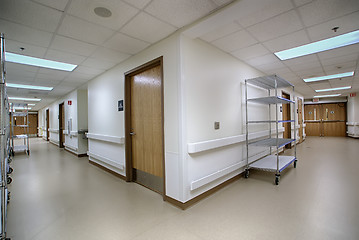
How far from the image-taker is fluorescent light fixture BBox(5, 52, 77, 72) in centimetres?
350

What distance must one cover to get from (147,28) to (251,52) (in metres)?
2.17

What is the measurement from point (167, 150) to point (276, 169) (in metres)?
2.32

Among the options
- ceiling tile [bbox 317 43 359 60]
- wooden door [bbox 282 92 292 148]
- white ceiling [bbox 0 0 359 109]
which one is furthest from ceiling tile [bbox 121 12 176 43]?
wooden door [bbox 282 92 292 148]

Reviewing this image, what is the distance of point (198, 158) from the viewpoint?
8.80 ft

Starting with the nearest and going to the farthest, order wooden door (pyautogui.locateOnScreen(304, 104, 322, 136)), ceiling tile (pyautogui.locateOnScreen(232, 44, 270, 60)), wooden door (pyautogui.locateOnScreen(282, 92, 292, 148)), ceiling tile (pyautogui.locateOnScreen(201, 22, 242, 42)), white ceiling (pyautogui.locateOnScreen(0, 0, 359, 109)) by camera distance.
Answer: white ceiling (pyautogui.locateOnScreen(0, 0, 359, 109)) → ceiling tile (pyautogui.locateOnScreen(201, 22, 242, 42)) → ceiling tile (pyautogui.locateOnScreen(232, 44, 270, 60)) → wooden door (pyautogui.locateOnScreen(282, 92, 292, 148)) → wooden door (pyautogui.locateOnScreen(304, 104, 322, 136))

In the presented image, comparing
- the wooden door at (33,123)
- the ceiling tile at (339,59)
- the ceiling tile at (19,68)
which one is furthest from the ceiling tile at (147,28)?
the wooden door at (33,123)

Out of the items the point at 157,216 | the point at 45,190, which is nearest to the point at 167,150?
the point at 157,216

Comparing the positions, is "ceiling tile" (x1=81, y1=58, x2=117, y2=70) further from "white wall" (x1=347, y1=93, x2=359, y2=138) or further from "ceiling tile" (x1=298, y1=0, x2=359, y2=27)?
"white wall" (x1=347, y1=93, x2=359, y2=138)

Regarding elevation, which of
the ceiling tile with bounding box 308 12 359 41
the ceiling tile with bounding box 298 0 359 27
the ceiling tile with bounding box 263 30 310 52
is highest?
the ceiling tile with bounding box 298 0 359 27

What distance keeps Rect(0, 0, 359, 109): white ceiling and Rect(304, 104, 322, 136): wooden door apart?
9.90 metres

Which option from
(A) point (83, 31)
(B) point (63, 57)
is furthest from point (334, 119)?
(B) point (63, 57)

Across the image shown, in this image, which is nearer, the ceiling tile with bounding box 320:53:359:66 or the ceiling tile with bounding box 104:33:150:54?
the ceiling tile with bounding box 104:33:150:54

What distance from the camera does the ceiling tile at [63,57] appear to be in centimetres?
324

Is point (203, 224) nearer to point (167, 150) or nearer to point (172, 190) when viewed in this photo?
point (172, 190)
